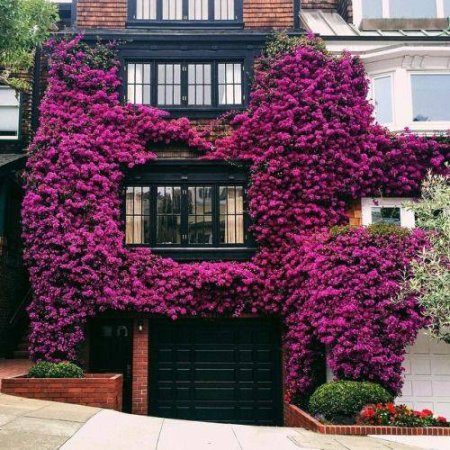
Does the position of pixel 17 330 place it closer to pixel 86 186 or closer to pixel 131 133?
pixel 86 186

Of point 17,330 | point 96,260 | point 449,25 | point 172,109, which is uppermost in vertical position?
point 449,25

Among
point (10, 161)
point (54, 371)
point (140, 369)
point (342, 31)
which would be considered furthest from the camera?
point (342, 31)

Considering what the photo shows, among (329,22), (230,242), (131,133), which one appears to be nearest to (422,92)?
(329,22)

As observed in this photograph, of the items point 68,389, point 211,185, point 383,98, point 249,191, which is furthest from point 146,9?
point 68,389

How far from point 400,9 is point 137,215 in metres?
9.38

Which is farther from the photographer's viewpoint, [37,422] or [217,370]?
[217,370]

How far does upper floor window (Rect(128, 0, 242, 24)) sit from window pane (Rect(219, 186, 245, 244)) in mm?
4838

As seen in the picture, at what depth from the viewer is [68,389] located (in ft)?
40.2

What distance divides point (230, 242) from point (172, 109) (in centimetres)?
375

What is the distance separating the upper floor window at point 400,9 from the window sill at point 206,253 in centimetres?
757

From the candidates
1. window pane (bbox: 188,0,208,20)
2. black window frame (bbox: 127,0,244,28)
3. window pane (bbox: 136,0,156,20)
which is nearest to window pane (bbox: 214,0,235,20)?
black window frame (bbox: 127,0,244,28)

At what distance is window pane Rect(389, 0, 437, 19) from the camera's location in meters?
17.0

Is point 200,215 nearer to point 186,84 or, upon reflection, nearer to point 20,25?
point 186,84

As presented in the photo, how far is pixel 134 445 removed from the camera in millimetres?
8656
